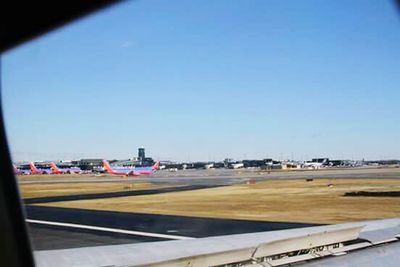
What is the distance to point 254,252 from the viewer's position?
19.7 feet

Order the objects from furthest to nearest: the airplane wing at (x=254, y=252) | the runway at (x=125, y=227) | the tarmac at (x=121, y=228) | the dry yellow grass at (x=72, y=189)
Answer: the dry yellow grass at (x=72, y=189) → the tarmac at (x=121, y=228) → the runway at (x=125, y=227) → the airplane wing at (x=254, y=252)

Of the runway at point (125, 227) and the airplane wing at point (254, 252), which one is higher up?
the airplane wing at point (254, 252)

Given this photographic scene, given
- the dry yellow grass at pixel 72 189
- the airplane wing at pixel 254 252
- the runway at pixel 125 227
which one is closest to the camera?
the airplane wing at pixel 254 252

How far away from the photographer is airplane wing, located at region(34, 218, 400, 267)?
5.51 meters

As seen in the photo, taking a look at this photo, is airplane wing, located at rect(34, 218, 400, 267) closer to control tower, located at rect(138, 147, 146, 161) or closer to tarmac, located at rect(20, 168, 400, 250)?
tarmac, located at rect(20, 168, 400, 250)

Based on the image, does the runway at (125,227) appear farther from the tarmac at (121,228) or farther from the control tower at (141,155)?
the control tower at (141,155)

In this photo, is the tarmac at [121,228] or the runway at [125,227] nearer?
the runway at [125,227]

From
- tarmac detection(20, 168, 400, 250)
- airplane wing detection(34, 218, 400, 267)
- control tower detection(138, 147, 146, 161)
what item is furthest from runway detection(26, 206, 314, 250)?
control tower detection(138, 147, 146, 161)

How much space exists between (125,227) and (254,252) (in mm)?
9761

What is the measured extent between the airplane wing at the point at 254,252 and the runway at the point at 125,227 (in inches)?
161

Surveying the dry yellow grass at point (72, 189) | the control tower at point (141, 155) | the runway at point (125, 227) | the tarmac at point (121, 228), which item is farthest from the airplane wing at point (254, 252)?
the control tower at point (141, 155)

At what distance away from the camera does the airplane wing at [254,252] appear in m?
5.51

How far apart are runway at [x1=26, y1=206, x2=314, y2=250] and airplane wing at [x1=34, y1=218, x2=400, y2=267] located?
4.08 meters

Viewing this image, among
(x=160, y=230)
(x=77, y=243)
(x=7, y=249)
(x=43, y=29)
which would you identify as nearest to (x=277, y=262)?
(x=7, y=249)
